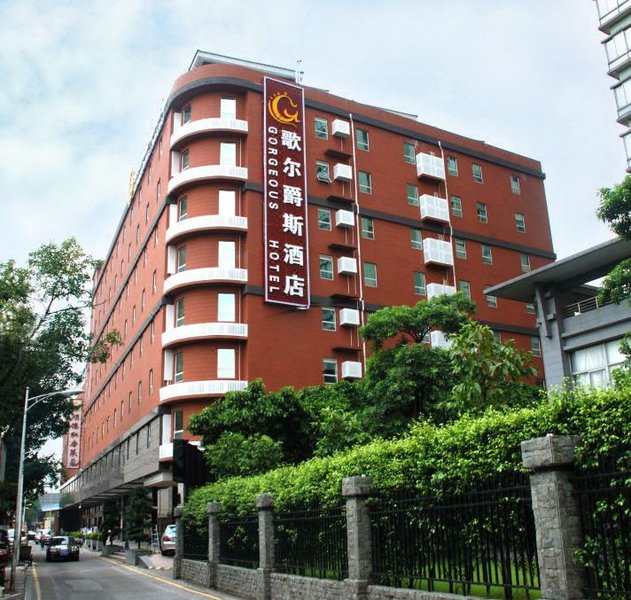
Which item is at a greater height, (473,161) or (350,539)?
A: (473,161)

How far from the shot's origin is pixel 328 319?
42188mm

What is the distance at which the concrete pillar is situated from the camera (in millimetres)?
17250

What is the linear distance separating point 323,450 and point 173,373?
62.7 ft

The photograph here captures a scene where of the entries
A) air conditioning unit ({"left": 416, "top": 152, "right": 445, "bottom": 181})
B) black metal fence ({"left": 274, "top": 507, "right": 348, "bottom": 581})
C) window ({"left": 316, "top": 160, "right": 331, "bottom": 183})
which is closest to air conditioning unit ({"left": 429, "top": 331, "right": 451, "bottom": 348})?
window ({"left": 316, "top": 160, "right": 331, "bottom": 183})

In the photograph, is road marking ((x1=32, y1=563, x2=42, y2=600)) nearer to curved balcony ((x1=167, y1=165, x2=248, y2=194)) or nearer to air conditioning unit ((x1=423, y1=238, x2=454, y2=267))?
curved balcony ((x1=167, y1=165, x2=248, y2=194))

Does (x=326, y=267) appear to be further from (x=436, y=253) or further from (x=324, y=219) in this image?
(x=436, y=253)

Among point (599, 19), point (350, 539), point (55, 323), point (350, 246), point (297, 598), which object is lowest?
point (297, 598)

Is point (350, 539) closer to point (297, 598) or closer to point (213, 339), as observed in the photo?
point (297, 598)

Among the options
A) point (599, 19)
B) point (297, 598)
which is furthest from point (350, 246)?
point (297, 598)

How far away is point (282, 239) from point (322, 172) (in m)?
6.03

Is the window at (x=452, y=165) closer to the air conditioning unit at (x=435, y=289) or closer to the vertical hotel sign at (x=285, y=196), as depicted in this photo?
the air conditioning unit at (x=435, y=289)

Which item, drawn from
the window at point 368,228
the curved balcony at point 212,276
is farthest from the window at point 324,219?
the curved balcony at point 212,276

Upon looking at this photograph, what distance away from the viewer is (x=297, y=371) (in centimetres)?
Result: 4019

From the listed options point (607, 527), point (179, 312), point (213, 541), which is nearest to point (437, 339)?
point (179, 312)
